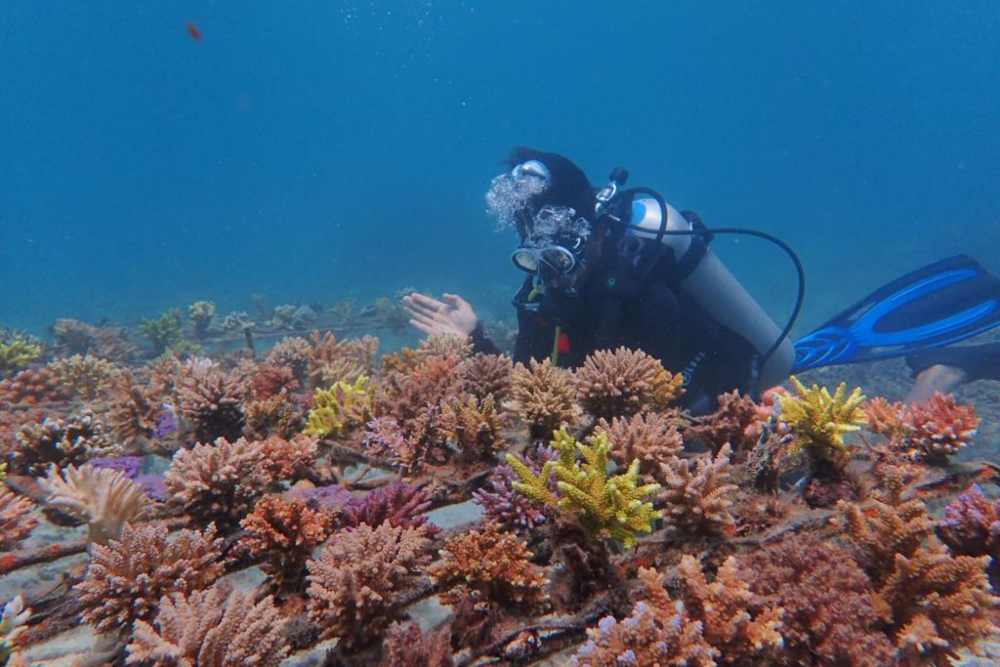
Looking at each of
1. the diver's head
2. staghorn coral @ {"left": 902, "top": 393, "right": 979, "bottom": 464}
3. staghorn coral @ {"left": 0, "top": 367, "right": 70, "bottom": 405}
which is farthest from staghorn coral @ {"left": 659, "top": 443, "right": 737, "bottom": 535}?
staghorn coral @ {"left": 0, "top": 367, "right": 70, "bottom": 405}

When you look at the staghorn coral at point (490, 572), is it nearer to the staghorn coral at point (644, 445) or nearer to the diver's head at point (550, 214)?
the staghorn coral at point (644, 445)

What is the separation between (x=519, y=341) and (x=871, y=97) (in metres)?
179

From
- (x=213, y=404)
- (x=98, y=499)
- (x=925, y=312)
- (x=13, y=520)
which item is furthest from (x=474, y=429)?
(x=925, y=312)

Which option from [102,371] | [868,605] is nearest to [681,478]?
[868,605]

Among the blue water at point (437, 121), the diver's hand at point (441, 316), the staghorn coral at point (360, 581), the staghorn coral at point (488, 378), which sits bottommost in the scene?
the staghorn coral at point (360, 581)

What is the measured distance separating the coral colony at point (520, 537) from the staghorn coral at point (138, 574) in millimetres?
14

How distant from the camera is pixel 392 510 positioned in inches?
116

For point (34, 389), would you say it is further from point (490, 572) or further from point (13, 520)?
point (490, 572)

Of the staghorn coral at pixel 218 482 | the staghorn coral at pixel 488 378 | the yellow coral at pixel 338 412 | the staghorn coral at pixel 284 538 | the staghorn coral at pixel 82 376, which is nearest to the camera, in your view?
the staghorn coral at pixel 284 538

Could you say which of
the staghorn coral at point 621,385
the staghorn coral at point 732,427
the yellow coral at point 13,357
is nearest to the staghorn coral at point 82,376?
the yellow coral at point 13,357

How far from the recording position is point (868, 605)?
223cm

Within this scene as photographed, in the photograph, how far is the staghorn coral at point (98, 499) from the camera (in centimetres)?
291

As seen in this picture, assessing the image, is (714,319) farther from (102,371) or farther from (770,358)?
(102,371)

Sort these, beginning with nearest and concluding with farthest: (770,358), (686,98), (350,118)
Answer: (770,358) < (686,98) < (350,118)
